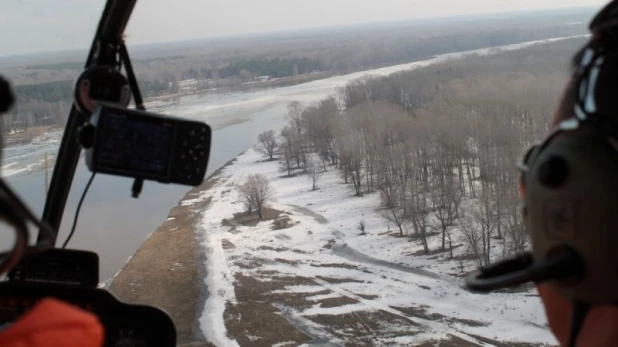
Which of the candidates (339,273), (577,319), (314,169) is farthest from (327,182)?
(577,319)

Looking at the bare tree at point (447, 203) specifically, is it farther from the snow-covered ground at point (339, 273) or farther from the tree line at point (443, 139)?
the snow-covered ground at point (339, 273)

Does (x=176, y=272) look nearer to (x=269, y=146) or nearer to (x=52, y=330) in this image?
(x=269, y=146)

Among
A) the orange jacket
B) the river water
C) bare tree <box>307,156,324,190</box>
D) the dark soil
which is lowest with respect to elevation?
the dark soil

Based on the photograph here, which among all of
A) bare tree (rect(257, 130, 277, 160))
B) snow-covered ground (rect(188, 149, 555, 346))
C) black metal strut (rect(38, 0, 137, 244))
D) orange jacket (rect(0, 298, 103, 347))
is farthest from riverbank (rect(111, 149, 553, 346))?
orange jacket (rect(0, 298, 103, 347))

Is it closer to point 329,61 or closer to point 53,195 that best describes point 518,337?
point 329,61

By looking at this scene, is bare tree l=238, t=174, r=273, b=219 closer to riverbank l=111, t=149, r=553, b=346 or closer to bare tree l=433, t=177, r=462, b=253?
riverbank l=111, t=149, r=553, b=346

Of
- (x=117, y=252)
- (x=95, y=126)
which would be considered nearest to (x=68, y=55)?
(x=95, y=126)
